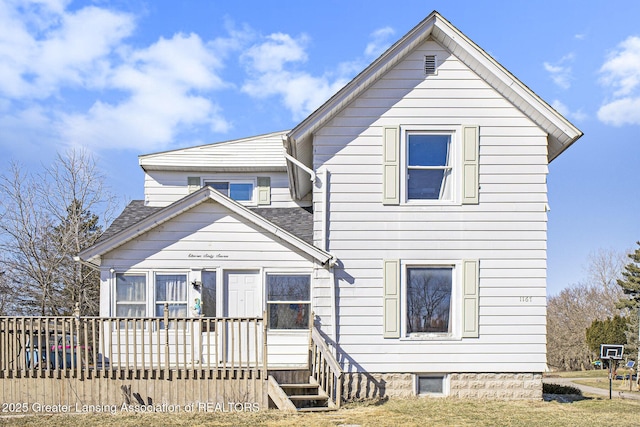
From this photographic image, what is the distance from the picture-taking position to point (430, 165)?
40.3 feet

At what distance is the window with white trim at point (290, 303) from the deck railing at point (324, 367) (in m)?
0.77

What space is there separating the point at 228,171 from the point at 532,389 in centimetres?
937

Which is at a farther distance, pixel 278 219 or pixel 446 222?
pixel 278 219

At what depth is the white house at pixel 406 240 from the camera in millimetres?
11992

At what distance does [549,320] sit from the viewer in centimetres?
3903

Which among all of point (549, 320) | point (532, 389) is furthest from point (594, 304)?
point (532, 389)

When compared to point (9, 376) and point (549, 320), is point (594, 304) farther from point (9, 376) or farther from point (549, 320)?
point (9, 376)

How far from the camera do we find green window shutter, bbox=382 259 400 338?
11953mm

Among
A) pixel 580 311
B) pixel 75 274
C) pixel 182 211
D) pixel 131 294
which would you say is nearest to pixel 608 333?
pixel 580 311

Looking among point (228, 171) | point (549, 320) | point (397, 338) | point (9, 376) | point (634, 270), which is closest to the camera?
point (9, 376)

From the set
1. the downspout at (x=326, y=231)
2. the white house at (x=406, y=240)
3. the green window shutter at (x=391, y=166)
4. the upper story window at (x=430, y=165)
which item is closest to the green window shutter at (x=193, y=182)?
the white house at (x=406, y=240)

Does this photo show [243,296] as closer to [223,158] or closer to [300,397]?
[300,397]

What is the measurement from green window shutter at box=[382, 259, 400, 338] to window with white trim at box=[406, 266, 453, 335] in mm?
248

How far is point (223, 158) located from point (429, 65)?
23.1 ft
